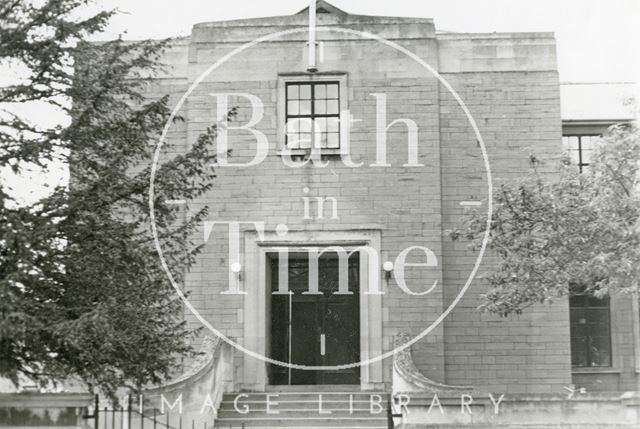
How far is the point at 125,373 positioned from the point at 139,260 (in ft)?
4.93

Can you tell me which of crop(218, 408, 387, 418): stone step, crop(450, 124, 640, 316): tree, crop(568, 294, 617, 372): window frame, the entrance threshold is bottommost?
crop(218, 408, 387, 418): stone step

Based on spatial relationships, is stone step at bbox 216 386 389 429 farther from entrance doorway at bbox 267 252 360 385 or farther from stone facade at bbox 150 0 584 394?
entrance doorway at bbox 267 252 360 385

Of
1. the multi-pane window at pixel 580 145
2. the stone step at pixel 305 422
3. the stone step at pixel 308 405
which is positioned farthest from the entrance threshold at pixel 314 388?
the multi-pane window at pixel 580 145

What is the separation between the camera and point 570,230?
17.1m

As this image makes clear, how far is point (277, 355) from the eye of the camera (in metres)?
22.4

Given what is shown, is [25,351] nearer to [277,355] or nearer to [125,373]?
[125,373]

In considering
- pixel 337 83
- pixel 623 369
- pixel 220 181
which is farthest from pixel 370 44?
pixel 623 369

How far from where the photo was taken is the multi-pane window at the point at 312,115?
22250mm

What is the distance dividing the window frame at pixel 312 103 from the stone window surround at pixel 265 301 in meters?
1.93

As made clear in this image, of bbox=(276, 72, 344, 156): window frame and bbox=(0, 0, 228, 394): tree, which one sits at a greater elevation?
bbox=(276, 72, 344, 156): window frame

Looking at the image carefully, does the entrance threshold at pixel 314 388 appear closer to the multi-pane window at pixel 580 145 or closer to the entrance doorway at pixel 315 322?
the entrance doorway at pixel 315 322

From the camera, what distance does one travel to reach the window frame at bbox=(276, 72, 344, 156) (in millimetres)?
22031

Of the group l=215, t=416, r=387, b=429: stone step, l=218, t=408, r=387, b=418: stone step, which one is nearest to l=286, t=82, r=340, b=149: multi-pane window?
l=218, t=408, r=387, b=418: stone step

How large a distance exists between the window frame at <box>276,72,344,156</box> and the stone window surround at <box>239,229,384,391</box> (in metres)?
1.93
